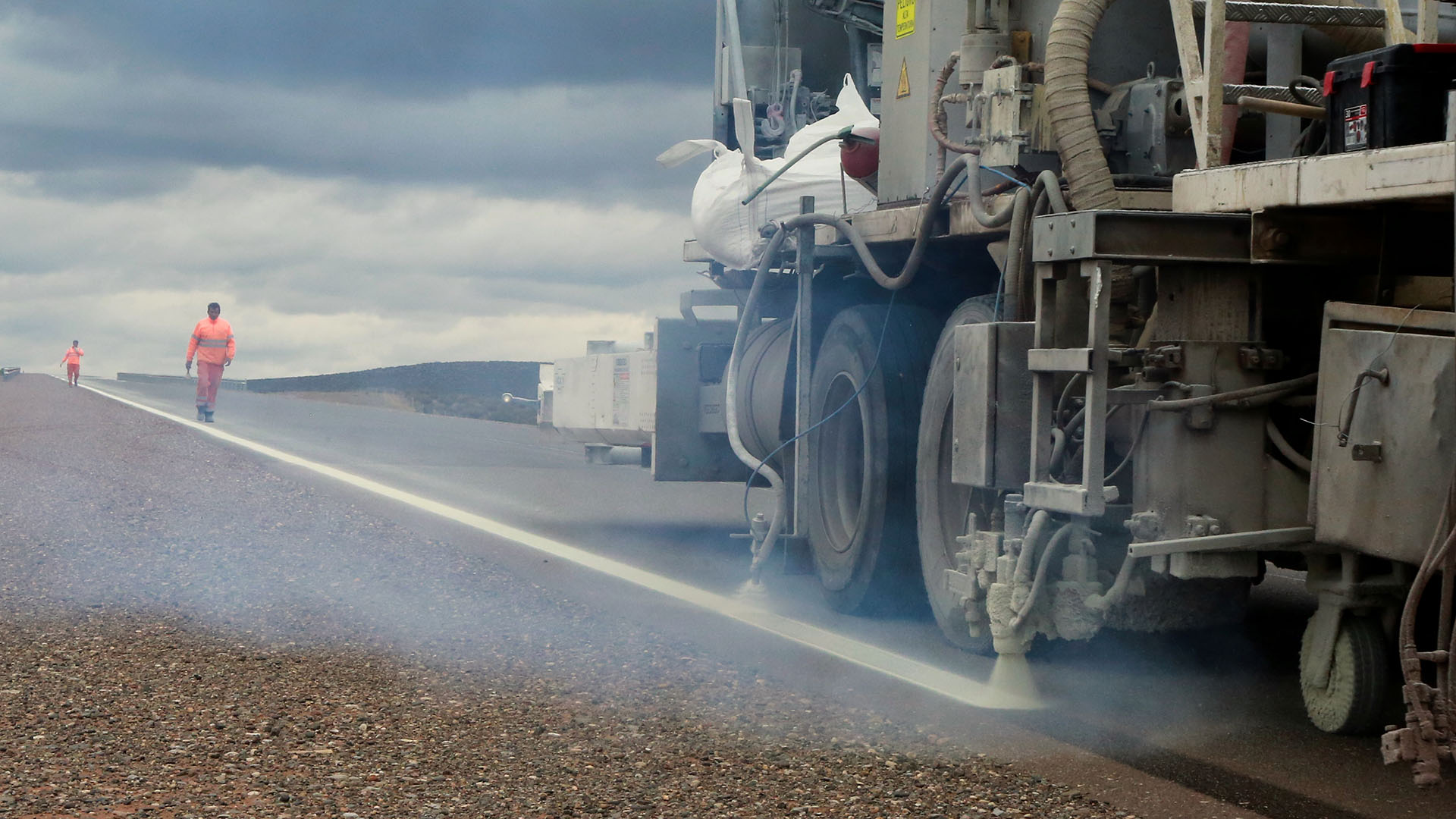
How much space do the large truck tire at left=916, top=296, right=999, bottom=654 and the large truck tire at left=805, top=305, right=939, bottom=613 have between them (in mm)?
333

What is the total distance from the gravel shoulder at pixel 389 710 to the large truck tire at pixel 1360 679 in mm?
1021

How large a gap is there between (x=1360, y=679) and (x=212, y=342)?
63.9 feet

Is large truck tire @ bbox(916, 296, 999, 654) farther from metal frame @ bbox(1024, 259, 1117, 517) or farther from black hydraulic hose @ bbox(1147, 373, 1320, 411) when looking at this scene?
black hydraulic hose @ bbox(1147, 373, 1320, 411)

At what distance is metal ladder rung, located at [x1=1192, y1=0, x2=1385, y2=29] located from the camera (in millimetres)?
5348

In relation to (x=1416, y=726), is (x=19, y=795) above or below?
below

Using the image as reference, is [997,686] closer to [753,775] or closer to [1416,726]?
[753,775]

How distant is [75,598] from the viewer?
750cm

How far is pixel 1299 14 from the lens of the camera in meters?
5.46

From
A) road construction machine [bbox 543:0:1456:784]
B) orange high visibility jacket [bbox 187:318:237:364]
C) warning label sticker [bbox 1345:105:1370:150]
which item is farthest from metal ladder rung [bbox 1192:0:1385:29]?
orange high visibility jacket [bbox 187:318:237:364]

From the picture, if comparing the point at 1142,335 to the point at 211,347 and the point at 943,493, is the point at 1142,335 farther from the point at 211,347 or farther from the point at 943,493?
the point at 211,347

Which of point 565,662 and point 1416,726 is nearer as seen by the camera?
point 1416,726

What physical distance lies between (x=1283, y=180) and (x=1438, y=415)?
85 cm

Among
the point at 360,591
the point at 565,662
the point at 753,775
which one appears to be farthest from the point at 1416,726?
the point at 360,591

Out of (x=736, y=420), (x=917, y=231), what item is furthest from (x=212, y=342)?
(x=917, y=231)
